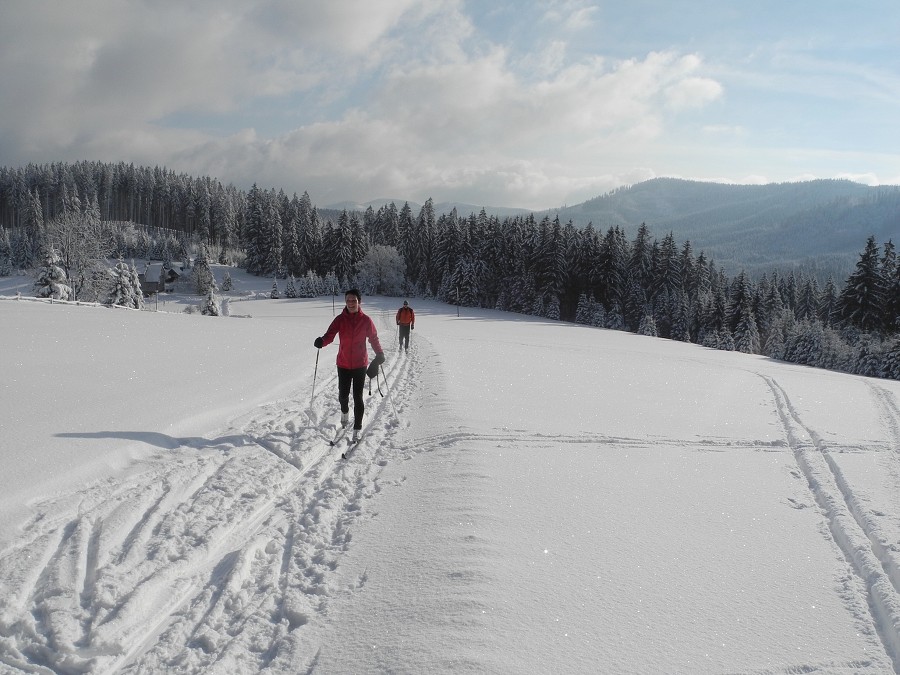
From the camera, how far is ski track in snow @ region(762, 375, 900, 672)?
3441mm

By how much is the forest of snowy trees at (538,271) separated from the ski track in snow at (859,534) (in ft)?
115

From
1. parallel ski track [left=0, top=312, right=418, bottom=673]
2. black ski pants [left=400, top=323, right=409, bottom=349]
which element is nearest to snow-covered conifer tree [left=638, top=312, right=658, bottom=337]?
black ski pants [left=400, top=323, right=409, bottom=349]

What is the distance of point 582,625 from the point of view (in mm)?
3215

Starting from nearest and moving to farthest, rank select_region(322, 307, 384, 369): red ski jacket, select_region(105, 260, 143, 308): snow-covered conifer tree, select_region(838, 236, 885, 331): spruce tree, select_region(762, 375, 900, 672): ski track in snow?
1. select_region(762, 375, 900, 672): ski track in snow
2. select_region(322, 307, 384, 369): red ski jacket
3. select_region(838, 236, 885, 331): spruce tree
4. select_region(105, 260, 143, 308): snow-covered conifer tree

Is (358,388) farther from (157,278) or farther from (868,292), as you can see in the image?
(157,278)

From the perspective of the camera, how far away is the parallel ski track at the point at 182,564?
301 centimetres

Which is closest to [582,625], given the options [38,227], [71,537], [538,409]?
[71,537]

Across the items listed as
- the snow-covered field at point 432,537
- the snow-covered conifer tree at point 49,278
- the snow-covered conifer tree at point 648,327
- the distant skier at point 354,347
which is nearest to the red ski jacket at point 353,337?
the distant skier at point 354,347

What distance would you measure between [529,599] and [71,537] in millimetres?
3857

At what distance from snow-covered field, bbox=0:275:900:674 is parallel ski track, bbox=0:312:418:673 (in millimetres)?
19

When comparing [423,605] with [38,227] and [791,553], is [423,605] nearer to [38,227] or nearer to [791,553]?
[791,553]

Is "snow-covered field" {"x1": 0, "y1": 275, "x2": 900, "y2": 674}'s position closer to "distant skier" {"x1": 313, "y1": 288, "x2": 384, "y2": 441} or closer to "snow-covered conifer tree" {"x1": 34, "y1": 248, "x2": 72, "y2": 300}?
"distant skier" {"x1": 313, "y1": 288, "x2": 384, "y2": 441}

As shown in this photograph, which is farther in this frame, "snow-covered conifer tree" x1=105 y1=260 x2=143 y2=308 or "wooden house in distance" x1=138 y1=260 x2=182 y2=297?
"wooden house in distance" x1=138 y1=260 x2=182 y2=297

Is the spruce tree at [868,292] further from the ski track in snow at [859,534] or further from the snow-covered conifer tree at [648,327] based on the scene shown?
the ski track in snow at [859,534]
